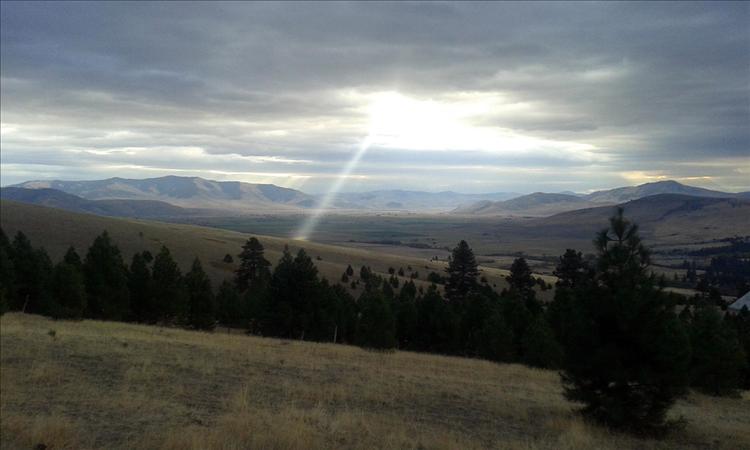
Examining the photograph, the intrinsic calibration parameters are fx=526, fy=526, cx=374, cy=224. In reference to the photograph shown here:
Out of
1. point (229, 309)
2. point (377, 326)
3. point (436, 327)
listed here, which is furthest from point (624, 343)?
point (229, 309)

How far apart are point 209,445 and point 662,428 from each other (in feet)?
36.6

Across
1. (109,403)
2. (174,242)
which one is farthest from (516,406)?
(174,242)

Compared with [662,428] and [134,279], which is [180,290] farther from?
[662,428]

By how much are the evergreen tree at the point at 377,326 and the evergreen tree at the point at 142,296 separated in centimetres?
1760

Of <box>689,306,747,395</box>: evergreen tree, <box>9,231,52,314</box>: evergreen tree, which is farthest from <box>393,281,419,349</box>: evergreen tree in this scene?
<box>9,231,52,314</box>: evergreen tree

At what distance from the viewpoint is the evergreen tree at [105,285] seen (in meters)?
38.3

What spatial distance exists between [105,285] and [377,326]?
2034 cm

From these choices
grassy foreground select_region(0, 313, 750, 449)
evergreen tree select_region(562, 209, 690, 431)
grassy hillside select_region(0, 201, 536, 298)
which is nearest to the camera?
grassy foreground select_region(0, 313, 750, 449)

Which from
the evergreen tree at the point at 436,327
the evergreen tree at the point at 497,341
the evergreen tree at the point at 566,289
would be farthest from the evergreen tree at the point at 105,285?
the evergreen tree at the point at 566,289

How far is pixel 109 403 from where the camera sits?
12234 millimetres

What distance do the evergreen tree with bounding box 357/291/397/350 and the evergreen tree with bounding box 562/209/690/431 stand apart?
68.6ft

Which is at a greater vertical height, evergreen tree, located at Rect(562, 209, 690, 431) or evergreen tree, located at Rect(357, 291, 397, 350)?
evergreen tree, located at Rect(562, 209, 690, 431)

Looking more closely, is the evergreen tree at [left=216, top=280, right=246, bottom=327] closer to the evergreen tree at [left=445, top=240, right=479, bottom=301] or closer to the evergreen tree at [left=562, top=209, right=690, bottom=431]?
the evergreen tree at [left=445, top=240, right=479, bottom=301]

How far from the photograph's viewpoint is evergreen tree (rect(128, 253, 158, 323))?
4156cm
